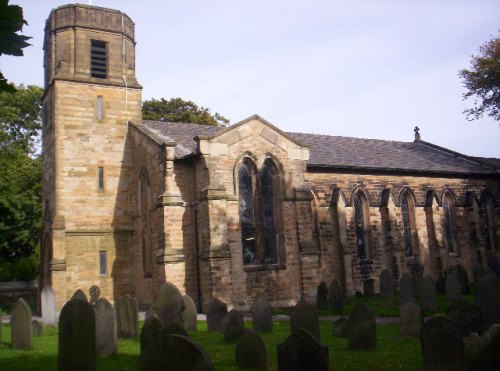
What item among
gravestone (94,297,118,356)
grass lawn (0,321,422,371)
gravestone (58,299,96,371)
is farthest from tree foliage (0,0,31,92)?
gravestone (94,297,118,356)

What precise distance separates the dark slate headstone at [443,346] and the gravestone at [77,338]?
494 centimetres

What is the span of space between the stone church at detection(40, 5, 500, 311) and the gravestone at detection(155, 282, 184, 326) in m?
4.58

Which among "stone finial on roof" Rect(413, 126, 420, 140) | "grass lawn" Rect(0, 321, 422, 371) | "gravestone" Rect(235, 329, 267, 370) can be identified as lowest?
"grass lawn" Rect(0, 321, 422, 371)

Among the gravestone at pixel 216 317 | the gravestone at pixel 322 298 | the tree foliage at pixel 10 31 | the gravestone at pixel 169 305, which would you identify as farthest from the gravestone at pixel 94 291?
the tree foliage at pixel 10 31

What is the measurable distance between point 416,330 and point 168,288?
618 cm

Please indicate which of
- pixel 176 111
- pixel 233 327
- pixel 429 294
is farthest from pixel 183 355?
pixel 176 111

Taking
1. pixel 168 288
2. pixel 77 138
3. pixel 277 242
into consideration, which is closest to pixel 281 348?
pixel 168 288

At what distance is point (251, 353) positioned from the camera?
28.6ft

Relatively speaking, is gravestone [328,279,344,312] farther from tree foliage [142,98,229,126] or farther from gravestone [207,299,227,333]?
tree foliage [142,98,229,126]

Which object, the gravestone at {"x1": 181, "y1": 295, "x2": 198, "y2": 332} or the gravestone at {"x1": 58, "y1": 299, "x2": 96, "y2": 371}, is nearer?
the gravestone at {"x1": 58, "y1": 299, "x2": 96, "y2": 371}

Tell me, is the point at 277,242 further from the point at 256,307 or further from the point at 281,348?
the point at 281,348

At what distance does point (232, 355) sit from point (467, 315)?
4726 millimetres

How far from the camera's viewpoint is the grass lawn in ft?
28.6

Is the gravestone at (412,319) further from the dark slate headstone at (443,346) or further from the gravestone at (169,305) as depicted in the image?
the gravestone at (169,305)
